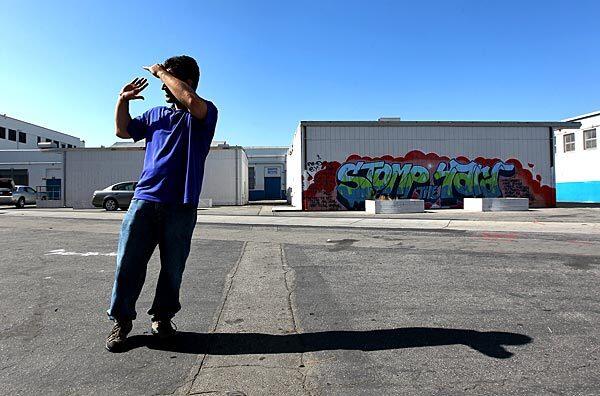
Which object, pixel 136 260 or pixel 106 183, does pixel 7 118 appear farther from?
pixel 136 260

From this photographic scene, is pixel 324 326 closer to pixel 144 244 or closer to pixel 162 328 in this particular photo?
pixel 162 328

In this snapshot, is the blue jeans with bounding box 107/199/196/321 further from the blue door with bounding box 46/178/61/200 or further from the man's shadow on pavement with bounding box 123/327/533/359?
the blue door with bounding box 46/178/61/200

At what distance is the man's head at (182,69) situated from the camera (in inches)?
131

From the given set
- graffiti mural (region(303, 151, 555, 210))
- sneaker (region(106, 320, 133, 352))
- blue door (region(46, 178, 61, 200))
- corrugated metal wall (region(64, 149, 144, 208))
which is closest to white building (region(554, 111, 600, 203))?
graffiti mural (region(303, 151, 555, 210))

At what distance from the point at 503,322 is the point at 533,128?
80.7ft

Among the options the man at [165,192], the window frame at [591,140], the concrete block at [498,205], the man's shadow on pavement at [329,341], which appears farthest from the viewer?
the window frame at [591,140]

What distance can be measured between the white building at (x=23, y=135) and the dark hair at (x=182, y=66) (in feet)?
202

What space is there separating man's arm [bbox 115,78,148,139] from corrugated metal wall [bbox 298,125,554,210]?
68.3ft

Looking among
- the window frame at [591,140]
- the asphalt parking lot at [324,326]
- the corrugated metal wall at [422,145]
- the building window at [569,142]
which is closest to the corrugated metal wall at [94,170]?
the corrugated metal wall at [422,145]

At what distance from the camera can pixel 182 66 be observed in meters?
3.34

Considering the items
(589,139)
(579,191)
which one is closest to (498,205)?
(589,139)

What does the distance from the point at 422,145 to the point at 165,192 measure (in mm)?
23037

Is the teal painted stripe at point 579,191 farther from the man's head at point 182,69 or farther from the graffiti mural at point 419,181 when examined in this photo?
the man's head at point 182,69

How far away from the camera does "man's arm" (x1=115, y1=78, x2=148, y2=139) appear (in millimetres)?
3422
